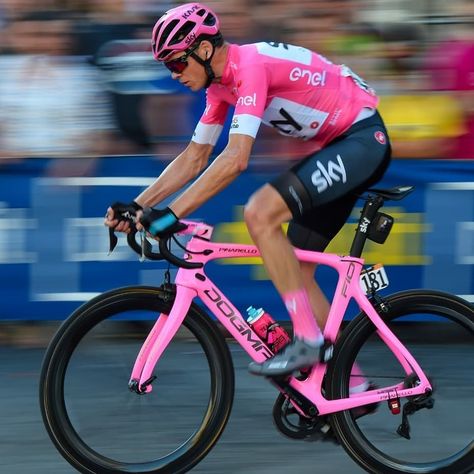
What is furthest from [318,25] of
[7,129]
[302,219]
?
→ [302,219]

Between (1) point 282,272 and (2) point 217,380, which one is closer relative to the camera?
(1) point 282,272

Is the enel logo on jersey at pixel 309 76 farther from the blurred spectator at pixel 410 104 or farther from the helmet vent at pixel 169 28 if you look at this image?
the blurred spectator at pixel 410 104

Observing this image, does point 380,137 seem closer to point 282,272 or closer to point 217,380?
point 282,272

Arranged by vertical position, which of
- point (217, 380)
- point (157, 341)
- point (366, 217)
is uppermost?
point (366, 217)

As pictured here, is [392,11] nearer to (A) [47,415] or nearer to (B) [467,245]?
(B) [467,245]

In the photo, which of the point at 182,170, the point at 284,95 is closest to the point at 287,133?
the point at 284,95

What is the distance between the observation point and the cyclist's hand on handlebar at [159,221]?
407cm

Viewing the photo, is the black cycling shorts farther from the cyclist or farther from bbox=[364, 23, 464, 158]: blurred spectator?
bbox=[364, 23, 464, 158]: blurred spectator

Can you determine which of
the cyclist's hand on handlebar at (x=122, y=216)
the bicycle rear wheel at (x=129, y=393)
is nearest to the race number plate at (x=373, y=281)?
the bicycle rear wheel at (x=129, y=393)

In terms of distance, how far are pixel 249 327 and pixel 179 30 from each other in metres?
1.26

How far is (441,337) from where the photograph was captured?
476cm

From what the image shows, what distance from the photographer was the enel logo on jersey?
4357 mm

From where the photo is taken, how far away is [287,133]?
4.57 meters

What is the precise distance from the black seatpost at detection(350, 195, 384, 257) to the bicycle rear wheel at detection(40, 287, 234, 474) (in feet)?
2.30
